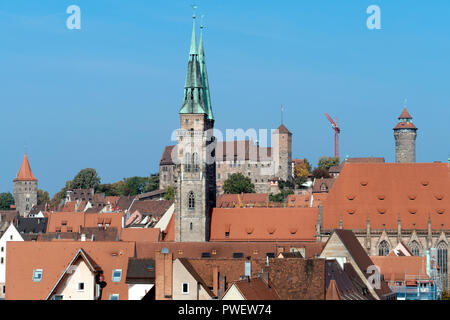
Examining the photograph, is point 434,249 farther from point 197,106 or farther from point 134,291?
point 134,291

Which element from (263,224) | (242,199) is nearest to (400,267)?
(263,224)

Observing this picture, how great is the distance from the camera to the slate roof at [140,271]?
49031 mm

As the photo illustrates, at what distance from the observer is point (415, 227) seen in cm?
7994

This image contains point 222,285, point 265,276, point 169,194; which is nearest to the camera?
point 265,276

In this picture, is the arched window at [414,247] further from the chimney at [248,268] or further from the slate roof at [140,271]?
the chimney at [248,268]

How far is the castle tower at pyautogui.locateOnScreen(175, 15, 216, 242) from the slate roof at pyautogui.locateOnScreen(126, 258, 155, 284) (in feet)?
106

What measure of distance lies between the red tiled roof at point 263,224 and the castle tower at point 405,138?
63878 millimetres

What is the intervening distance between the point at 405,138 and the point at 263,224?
6958 centimetres

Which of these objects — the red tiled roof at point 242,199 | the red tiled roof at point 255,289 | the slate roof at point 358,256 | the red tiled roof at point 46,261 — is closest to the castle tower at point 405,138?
the red tiled roof at point 242,199

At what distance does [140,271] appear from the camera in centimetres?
4962

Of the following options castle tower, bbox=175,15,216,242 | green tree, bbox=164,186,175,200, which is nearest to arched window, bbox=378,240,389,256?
castle tower, bbox=175,15,216,242

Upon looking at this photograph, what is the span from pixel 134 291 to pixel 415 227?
3774 cm

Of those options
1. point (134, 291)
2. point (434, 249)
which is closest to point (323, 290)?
point (134, 291)

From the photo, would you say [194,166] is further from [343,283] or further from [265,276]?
[265,276]
